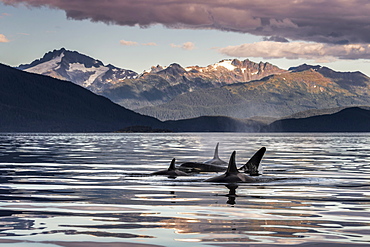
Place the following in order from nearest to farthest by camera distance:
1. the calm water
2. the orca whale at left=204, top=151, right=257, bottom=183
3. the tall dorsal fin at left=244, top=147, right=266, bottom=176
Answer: the calm water, the orca whale at left=204, top=151, right=257, bottom=183, the tall dorsal fin at left=244, top=147, right=266, bottom=176

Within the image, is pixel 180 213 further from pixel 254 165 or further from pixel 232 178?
pixel 254 165

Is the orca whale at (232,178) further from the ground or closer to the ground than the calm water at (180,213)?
further from the ground

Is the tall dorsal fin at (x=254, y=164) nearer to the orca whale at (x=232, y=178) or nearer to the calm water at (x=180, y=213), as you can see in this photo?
the calm water at (x=180, y=213)

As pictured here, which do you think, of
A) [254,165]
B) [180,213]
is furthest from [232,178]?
[180,213]

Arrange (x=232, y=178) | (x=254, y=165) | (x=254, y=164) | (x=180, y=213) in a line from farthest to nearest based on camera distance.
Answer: (x=254, y=165), (x=254, y=164), (x=232, y=178), (x=180, y=213)

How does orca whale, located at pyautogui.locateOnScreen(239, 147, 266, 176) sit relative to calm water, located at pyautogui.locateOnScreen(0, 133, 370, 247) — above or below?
above

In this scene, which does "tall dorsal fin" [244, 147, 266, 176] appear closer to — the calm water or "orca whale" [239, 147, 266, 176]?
"orca whale" [239, 147, 266, 176]

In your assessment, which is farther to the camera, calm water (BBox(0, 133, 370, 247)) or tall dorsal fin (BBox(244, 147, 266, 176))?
tall dorsal fin (BBox(244, 147, 266, 176))

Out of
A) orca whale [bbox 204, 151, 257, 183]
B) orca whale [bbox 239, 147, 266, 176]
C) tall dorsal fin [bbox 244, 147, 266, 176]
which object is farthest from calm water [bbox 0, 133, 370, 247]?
orca whale [bbox 239, 147, 266, 176]

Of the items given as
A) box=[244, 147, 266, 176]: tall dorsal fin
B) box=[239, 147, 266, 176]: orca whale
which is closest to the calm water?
box=[244, 147, 266, 176]: tall dorsal fin

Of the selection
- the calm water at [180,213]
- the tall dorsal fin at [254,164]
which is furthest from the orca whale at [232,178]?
the tall dorsal fin at [254,164]

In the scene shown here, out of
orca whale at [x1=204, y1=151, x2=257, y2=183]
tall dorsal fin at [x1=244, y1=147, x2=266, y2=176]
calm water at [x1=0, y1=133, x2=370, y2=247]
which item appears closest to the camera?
calm water at [x1=0, y1=133, x2=370, y2=247]

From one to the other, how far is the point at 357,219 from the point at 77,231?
29.3ft

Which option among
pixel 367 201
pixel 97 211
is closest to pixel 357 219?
pixel 367 201
